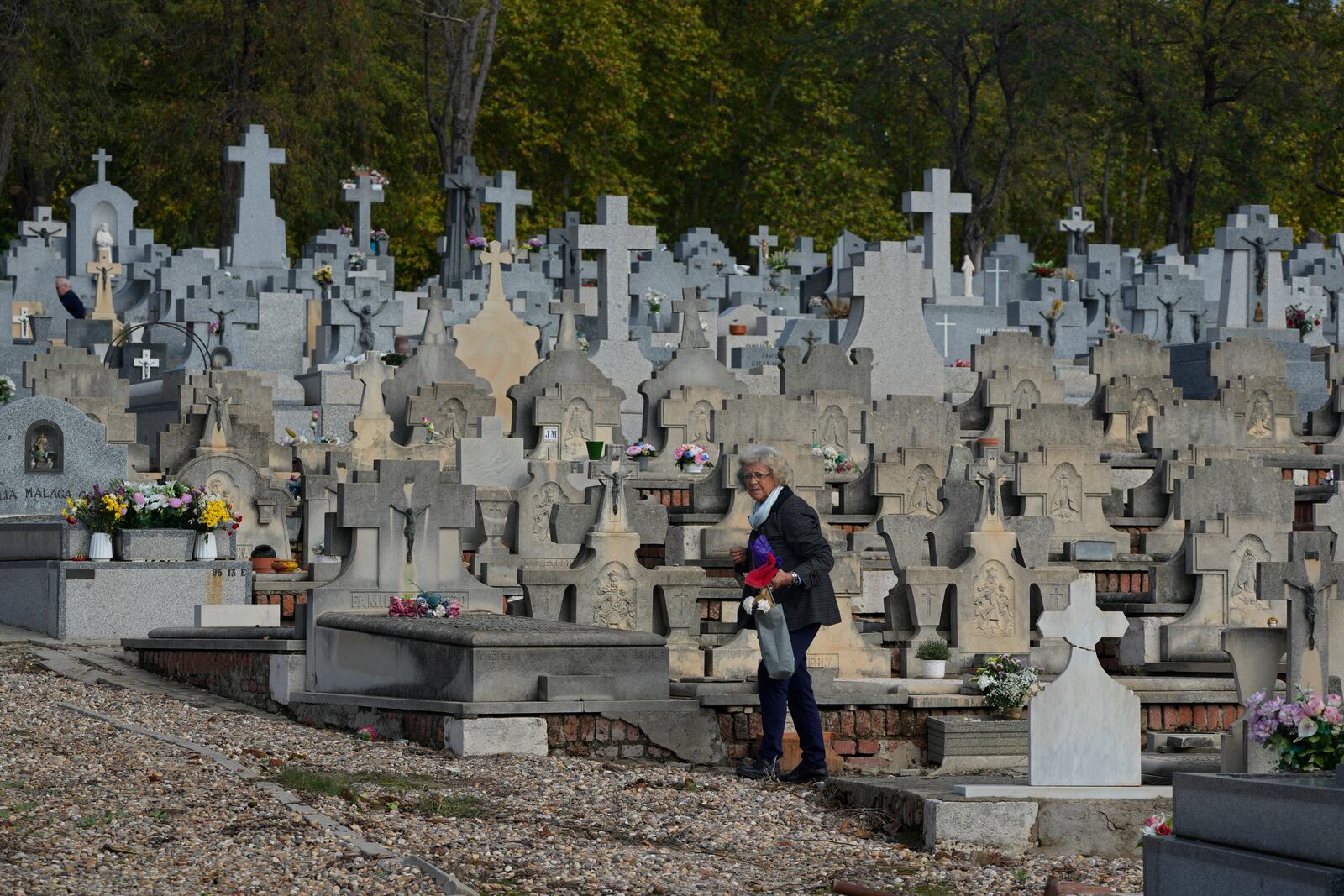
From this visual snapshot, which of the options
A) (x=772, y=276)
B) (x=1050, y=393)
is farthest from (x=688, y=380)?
(x=772, y=276)

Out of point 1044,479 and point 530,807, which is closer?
point 530,807

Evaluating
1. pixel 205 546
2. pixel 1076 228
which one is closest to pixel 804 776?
pixel 205 546

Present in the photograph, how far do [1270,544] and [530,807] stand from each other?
661 cm

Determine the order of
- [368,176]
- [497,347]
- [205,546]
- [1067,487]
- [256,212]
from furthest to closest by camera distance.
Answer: [368,176] < [256,212] < [497,347] < [1067,487] < [205,546]

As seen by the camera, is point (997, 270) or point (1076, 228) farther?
point (1076, 228)

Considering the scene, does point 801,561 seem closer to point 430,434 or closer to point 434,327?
point 430,434

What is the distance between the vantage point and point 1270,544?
512 inches

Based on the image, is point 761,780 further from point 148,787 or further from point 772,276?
point 772,276

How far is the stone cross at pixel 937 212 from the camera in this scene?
101 feet

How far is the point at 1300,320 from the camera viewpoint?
30.2 metres

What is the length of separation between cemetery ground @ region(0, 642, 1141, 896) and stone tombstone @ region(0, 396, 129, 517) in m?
7.67

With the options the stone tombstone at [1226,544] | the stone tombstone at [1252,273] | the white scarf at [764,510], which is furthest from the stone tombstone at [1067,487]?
the stone tombstone at [1252,273]

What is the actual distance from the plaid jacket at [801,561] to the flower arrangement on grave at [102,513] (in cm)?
570

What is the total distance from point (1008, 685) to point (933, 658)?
5.76 ft
